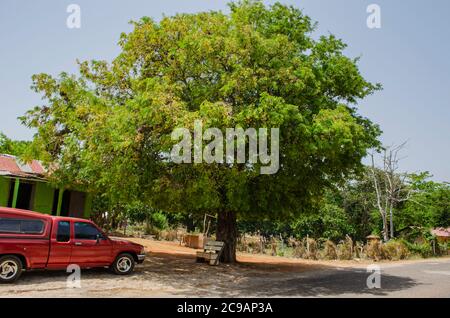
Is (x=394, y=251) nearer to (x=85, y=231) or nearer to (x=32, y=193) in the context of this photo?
(x=85, y=231)

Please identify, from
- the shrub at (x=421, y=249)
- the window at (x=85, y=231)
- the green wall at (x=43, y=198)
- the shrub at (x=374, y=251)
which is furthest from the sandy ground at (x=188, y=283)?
the shrub at (x=421, y=249)

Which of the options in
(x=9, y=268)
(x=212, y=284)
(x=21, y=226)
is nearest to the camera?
(x=9, y=268)

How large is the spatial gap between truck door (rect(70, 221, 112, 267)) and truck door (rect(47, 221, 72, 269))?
18 cm

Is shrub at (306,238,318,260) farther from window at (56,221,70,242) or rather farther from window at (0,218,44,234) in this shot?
window at (0,218,44,234)

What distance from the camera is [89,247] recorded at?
12.4 metres

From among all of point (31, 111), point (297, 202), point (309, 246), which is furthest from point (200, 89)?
point (309, 246)

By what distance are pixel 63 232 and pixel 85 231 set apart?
778 millimetres

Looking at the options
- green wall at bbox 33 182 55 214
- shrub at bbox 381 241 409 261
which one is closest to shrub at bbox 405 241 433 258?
shrub at bbox 381 241 409 261

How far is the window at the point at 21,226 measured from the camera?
10875 mm

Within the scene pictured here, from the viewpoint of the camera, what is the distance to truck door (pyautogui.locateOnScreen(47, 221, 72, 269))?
11562 mm

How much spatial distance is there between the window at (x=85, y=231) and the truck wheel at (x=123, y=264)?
3.87 feet

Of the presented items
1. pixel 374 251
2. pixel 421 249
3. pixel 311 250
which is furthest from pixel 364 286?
pixel 421 249

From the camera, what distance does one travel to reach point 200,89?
49.9 feet
